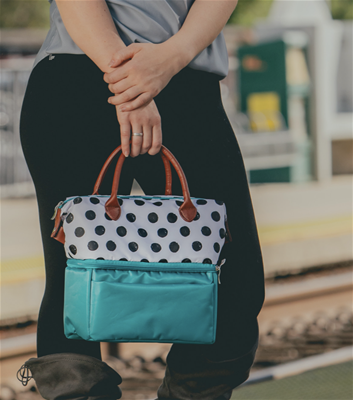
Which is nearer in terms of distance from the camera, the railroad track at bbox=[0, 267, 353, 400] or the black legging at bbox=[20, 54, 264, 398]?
the black legging at bbox=[20, 54, 264, 398]

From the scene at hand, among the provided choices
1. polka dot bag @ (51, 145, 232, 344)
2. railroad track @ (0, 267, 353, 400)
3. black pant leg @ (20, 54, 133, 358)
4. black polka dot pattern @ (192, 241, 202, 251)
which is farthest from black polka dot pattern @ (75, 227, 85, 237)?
railroad track @ (0, 267, 353, 400)

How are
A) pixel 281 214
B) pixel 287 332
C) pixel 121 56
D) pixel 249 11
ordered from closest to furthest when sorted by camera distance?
pixel 121 56 < pixel 287 332 < pixel 281 214 < pixel 249 11

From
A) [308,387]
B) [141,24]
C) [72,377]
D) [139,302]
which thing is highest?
[141,24]

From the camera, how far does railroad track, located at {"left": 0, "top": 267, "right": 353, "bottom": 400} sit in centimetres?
270

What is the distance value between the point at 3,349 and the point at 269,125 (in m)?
6.21

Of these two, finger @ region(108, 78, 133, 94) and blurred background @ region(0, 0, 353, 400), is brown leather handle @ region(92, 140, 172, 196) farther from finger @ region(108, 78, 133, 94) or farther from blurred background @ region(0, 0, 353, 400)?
blurred background @ region(0, 0, 353, 400)

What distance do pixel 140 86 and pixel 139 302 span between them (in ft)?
1.29

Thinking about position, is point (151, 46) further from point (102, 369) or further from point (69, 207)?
point (102, 369)

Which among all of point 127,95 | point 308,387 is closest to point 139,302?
point 127,95

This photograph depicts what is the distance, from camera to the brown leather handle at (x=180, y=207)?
40.1 inches

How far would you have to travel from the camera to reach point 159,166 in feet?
3.62

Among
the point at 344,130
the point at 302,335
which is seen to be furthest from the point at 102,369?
the point at 344,130

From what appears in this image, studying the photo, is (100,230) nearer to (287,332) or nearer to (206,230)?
(206,230)

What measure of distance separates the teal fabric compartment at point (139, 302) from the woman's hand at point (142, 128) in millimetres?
215
